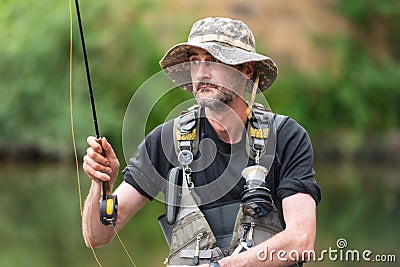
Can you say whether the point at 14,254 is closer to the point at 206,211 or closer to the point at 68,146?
the point at 206,211

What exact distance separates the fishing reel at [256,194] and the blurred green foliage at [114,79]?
19.9m

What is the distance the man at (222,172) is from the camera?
3.27m

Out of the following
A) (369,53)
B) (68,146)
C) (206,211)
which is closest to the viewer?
(206,211)

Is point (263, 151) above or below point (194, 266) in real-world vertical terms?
above

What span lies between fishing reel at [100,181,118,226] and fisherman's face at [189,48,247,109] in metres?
0.46

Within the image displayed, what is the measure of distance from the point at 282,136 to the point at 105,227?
0.73 m

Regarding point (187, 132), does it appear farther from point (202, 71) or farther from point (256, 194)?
point (256, 194)

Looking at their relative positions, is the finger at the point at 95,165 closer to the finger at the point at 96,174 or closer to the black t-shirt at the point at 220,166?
the finger at the point at 96,174

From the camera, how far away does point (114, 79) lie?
27.0m

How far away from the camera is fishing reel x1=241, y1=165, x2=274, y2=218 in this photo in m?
3.25

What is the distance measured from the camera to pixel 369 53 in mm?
30406

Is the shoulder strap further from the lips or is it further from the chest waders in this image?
the lips

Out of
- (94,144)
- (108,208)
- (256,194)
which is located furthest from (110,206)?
(256,194)

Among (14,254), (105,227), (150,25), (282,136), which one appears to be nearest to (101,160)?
(105,227)
